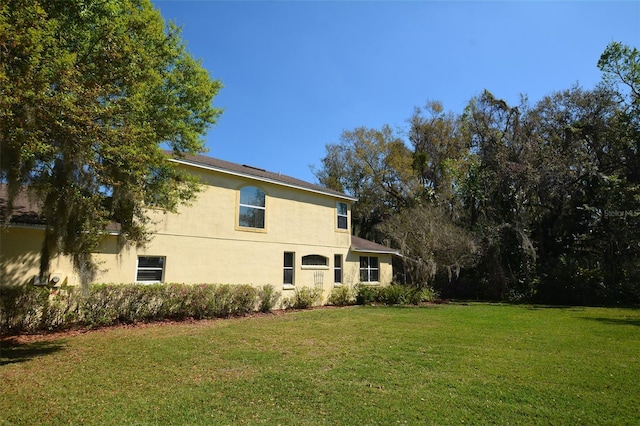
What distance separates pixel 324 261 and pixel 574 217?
16.4m

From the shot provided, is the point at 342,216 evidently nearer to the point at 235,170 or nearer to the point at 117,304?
the point at 235,170

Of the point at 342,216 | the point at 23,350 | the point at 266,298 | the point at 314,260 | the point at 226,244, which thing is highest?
the point at 342,216

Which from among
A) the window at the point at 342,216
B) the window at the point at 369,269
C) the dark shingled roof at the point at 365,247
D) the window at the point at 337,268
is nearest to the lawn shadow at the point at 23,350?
the window at the point at 337,268

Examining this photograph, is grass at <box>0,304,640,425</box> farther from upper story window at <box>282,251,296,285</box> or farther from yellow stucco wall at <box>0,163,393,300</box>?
upper story window at <box>282,251,296,285</box>

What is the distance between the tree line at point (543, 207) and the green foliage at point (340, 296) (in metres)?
4.04

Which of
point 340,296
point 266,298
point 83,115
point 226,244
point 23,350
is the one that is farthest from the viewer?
Result: point 340,296

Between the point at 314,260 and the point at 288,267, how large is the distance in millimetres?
1634

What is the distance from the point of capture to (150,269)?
1313 centimetres

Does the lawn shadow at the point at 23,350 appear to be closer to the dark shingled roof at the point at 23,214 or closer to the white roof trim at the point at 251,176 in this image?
the dark shingled roof at the point at 23,214

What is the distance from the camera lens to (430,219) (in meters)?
20.5

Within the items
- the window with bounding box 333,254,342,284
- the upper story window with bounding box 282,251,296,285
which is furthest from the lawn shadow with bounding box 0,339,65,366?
the window with bounding box 333,254,342,284

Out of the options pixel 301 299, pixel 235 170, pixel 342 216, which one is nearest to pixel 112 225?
pixel 235 170

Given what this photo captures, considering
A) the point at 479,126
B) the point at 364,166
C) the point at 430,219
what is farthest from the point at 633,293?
the point at 364,166

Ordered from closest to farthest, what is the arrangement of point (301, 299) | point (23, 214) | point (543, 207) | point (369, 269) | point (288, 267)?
1. point (23, 214)
2. point (301, 299)
3. point (288, 267)
4. point (369, 269)
5. point (543, 207)
